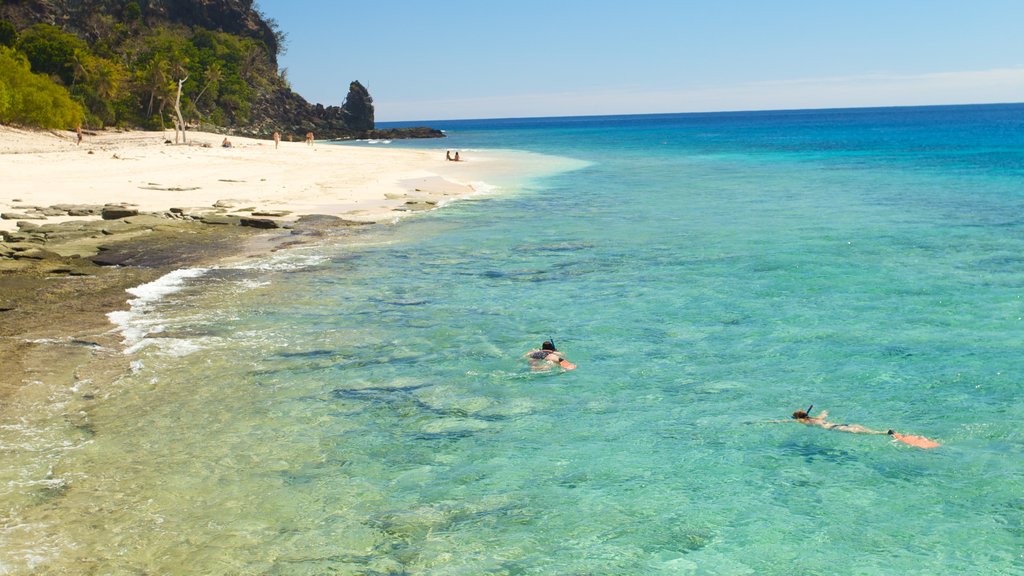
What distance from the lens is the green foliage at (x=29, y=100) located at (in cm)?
5694

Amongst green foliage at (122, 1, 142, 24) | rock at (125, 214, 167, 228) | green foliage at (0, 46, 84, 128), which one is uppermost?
green foliage at (122, 1, 142, 24)

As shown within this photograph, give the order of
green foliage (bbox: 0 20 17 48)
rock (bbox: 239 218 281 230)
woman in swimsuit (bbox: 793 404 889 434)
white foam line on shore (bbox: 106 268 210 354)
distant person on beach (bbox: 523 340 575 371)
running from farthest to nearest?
green foliage (bbox: 0 20 17 48)
rock (bbox: 239 218 281 230)
white foam line on shore (bbox: 106 268 210 354)
distant person on beach (bbox: 523 340 575 371)
woman in swimsuit (bbox: 793 404 889 434)

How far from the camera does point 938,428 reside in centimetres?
1130

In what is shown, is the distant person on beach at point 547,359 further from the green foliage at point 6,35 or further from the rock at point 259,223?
the green foliage at point 6,35

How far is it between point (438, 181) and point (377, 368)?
3395 centimetres

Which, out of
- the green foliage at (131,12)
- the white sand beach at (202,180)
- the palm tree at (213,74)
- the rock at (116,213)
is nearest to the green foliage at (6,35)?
the palm tree at (213,74)

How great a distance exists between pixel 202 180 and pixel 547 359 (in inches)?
1159

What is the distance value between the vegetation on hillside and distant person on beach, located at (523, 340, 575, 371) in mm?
54804

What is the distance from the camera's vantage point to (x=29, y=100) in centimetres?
5838

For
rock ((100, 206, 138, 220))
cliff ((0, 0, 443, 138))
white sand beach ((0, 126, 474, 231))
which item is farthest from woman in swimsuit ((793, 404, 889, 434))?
cliff ((0, 0, 443, 138))

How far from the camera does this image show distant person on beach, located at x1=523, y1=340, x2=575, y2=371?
13906mm

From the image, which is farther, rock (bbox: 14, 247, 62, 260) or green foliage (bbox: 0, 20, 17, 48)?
green foliage (bbox: 0, 20, 17, 48)

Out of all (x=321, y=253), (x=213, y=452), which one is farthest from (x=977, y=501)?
(x=321, y=253)

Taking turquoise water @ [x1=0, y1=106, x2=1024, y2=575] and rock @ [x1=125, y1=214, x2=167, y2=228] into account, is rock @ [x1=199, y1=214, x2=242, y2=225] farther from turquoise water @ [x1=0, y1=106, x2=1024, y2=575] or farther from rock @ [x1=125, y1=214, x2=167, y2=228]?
turquoise water @ [x1=0, y1=106, x2=1024, y2=575]
